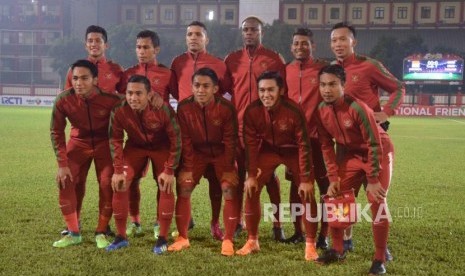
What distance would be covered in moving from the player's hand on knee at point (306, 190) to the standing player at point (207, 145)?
2.07ft

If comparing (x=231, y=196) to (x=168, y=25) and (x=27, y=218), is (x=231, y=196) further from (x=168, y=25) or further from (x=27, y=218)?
(x=168, y=25)

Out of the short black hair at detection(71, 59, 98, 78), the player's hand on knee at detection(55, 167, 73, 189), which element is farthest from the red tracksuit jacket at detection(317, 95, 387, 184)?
the player's hand on knee at detection(55, 167, 73, 189)

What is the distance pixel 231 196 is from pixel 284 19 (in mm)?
47687

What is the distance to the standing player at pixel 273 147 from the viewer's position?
469 centimetres

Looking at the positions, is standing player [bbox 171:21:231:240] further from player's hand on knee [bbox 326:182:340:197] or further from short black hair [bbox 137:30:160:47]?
player's hand on knee [bbox 326:182:340:197]

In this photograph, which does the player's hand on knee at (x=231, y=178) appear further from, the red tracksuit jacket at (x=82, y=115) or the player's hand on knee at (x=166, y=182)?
the red tracksuit jacket at (x=82, y=115)

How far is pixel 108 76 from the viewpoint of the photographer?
548 cm

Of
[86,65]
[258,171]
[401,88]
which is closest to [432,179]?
[401,88]

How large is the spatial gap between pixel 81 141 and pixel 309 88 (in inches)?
90.6

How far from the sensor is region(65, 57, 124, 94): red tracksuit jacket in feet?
17.9

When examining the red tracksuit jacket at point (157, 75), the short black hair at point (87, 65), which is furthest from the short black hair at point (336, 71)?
the short black hair at point (87, 65)

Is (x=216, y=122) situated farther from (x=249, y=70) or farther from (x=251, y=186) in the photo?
(x=249, y=70)

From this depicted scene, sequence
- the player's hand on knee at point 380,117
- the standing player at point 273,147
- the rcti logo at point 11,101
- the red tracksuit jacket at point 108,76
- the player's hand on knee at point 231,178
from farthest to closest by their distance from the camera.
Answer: the rcti logo at point 11,101 < the red tracksuit jacket at point 108,76 < the player's hand on knee at point 231,178 < the standing player at point 273,147 < the player's hand on knee at point 380,117

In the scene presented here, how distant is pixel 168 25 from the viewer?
2082 inches
